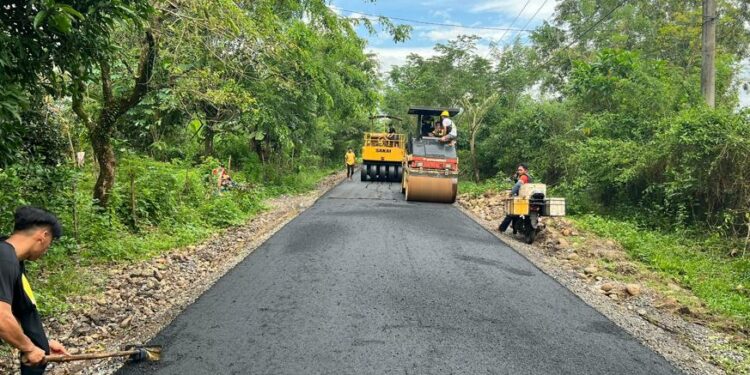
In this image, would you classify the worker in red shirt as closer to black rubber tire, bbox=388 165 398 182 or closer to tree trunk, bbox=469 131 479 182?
tree trunk, bbox=469 131 479 182

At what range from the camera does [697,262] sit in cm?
765

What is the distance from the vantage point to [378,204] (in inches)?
538

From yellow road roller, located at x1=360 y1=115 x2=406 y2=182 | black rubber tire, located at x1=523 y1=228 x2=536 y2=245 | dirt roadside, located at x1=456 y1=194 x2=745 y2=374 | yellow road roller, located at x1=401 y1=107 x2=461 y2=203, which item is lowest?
dirt roadside, located at x1=456 y1=194 x2=745 y2=374

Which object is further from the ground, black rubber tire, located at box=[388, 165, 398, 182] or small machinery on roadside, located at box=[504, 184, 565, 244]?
black rubber tire, located at box=[388, 165, 398, 182]

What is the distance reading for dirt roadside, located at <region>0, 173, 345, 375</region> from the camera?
4562 mm

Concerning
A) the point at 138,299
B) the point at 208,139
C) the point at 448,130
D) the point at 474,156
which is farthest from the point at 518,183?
the point at 474,156

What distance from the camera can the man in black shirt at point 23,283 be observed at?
253 cm

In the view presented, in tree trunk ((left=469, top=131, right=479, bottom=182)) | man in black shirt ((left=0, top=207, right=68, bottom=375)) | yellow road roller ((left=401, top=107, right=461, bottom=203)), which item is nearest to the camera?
man in black shirt ((left=0, top=207, right=68, bottom=375))

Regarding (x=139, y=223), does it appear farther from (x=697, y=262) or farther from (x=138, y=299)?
(x=697, y=262)

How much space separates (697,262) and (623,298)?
7.32ft

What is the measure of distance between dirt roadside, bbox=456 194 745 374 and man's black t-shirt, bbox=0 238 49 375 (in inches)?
182

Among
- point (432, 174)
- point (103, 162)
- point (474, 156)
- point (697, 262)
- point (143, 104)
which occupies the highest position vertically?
point (143, 104)

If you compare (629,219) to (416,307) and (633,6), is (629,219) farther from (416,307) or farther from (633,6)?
(633,6)

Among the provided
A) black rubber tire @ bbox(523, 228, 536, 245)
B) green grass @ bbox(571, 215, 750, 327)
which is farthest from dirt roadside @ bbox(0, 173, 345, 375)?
green grass @ bbox(571, 215, 750, 327)
